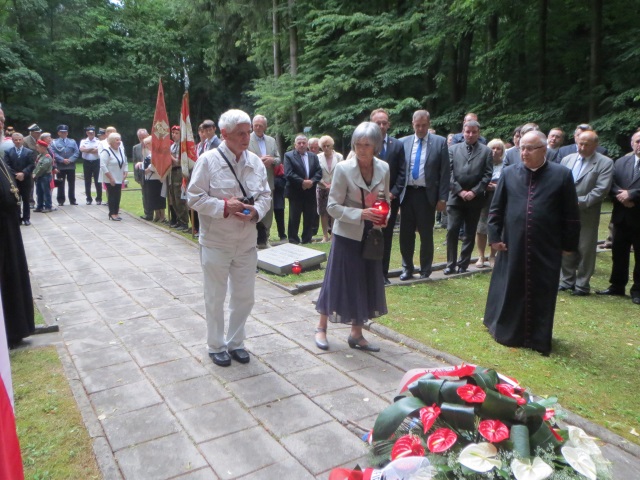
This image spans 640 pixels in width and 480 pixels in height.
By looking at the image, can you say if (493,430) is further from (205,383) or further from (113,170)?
(113,170)

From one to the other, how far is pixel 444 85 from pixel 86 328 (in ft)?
57.3

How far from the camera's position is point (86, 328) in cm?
540

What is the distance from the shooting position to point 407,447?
7.22 feet

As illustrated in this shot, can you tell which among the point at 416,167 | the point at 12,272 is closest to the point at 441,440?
the point at 12,272

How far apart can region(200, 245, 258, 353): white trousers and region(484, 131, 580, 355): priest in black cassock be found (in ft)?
7.96

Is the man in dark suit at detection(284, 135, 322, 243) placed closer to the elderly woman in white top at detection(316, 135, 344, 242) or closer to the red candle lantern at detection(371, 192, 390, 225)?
the elderly woman in white top at detection(316, 135, 344, 242)

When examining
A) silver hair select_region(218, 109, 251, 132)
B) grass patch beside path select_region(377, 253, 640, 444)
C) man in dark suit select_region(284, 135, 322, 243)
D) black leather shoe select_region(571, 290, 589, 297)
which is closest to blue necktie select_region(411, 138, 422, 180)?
grass patch beside path select_region(377, 253, 640, 444)

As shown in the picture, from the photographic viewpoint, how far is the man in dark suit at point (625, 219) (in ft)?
21.5

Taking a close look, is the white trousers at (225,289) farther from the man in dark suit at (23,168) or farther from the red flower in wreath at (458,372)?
the man in dark suit at (23,168)

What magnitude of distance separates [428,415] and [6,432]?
1.63 meters

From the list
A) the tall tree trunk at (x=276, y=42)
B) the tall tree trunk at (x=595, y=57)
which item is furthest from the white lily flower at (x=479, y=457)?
the tall tree trunk at (x=276, y=42)

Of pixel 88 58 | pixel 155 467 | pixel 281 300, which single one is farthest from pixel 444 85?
pixel 88 58

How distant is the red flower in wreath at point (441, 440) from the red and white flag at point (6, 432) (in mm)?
1570

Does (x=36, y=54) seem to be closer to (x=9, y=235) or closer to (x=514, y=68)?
(x=514, y=68)
